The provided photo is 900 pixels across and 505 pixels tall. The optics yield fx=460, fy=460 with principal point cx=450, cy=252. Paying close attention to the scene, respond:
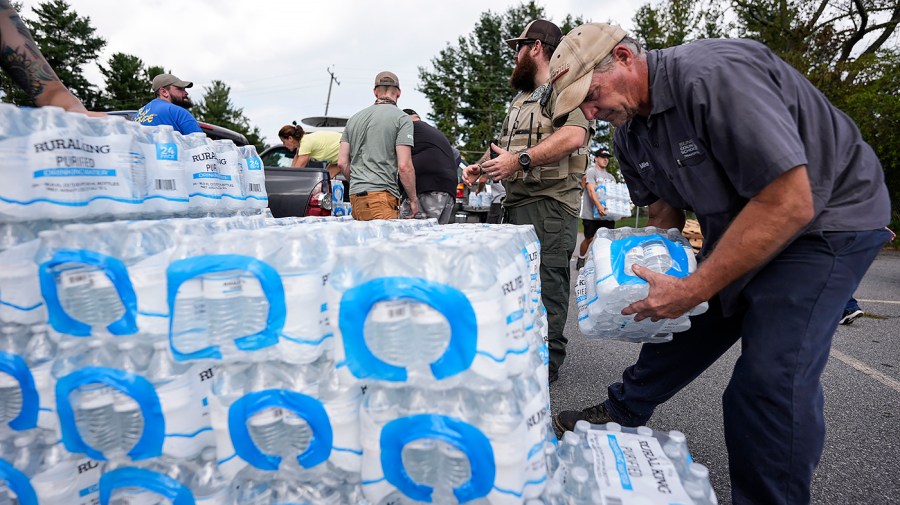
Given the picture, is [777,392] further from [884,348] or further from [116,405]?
[884,348]

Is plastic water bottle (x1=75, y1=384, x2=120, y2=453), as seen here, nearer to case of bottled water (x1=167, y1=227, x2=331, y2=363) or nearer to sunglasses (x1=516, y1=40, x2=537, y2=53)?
case of bottled water (x1=167, y1=227, x2=331, y2=363)

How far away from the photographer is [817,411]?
62.4 inches

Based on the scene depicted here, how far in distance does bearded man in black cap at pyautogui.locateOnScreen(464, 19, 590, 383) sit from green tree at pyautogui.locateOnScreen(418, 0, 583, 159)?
111 feet

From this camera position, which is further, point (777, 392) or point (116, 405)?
point (777, 392)

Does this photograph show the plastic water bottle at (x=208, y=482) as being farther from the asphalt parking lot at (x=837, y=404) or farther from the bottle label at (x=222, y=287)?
the asphalt parking lot at (x=837, y=404)

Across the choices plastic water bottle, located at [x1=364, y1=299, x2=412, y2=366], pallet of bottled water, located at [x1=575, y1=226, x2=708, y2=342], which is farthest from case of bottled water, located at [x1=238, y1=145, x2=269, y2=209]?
pallet of bottled water, located at [x1=575, y1=226, x2=708, y2=342]

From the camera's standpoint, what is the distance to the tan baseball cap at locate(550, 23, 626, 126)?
1825mm

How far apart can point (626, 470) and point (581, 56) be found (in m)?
1.55

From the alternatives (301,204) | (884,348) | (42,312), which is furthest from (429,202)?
(884,348)

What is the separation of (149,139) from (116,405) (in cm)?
121

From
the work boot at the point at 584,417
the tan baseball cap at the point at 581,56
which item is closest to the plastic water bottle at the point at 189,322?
the tan baseball cap at the point at 581,56

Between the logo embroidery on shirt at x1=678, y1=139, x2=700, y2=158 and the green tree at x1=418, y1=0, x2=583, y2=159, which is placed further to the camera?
the green tree at x1=418, y1=0, x2=583, y2=159

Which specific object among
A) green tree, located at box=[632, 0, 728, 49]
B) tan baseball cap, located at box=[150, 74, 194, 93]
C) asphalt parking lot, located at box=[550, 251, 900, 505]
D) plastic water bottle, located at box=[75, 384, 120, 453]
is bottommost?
asphalt parking lot, located at box=[550, 251, 900, 505]

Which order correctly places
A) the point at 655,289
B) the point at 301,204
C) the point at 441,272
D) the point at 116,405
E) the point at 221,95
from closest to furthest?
the point at 441,272, the point at 116,405, the point at 655,289, the point at 301,204, the point at 221,95
